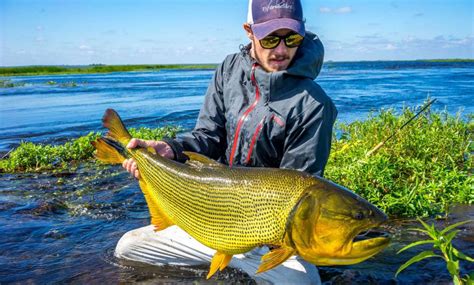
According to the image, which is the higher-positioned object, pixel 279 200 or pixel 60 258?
pixel 279 200

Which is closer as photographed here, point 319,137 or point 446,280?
Result: point 319,137

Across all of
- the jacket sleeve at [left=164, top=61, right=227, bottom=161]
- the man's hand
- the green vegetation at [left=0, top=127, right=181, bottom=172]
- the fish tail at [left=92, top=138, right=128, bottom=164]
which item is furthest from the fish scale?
the green vegetation at [left=0, top=127, right=181, bottom=172]

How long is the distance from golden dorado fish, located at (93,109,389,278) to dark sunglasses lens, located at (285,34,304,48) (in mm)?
1328

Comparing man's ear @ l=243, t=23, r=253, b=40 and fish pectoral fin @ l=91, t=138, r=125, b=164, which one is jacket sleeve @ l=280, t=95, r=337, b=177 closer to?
man's ear @ l=243, t=23, r=253, b=40

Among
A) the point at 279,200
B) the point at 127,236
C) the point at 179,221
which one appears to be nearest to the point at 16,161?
the point at 127,236

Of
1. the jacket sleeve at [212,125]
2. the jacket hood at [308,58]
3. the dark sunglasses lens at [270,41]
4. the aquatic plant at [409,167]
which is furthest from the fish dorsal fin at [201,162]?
→ the aquatic plant at [409,167]

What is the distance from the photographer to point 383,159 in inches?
237

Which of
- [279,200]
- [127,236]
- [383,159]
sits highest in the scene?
[279,200]

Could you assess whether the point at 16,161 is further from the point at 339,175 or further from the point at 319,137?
the point at 319,137

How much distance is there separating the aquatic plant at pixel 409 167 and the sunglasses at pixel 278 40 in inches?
90.5

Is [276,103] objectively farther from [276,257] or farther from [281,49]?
[276,257]

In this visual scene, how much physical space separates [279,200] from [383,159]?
331 centimetres

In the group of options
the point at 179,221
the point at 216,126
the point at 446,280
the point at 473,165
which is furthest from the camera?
the point at 473,165

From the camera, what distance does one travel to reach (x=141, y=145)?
408cm
